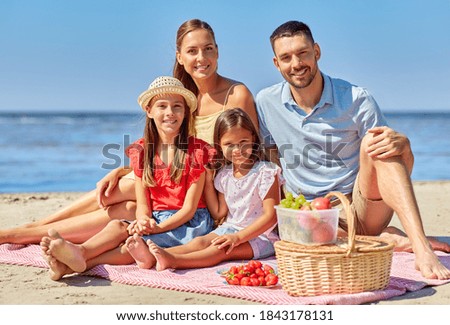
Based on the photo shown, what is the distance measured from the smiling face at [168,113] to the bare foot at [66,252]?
106 cm

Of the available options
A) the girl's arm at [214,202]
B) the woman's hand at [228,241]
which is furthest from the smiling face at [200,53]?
the woman's hand at [228,241]

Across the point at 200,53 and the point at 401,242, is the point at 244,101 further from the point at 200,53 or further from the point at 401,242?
the point at 401,242

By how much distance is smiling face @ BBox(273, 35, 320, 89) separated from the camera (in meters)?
4.98

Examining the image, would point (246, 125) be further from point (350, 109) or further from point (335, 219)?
point (335, 219)

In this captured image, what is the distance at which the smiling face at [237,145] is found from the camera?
4.82m

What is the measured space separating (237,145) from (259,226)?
0.58 meters

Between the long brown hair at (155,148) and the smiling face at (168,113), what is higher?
the smiling face at (168,113)

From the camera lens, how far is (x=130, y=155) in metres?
5.05

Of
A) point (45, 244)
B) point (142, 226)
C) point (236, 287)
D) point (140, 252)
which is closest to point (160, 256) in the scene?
point (140, 252)

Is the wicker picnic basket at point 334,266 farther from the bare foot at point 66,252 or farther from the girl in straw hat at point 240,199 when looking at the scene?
the bare foot at point 66,252

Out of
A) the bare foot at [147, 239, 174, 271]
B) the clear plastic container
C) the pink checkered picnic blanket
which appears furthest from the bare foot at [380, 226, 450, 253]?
the bare foot at [147, 239, 174, 271]

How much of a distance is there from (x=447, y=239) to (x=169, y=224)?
7.90ft

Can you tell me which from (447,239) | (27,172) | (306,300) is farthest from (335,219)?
(27,172)

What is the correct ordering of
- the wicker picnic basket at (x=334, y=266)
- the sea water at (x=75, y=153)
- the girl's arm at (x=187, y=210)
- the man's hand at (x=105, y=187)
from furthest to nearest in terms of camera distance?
the sea water at (x=75, y=153) → the man's hand at (x=105, y=187) → the girl's arm at (x=187, y=210) → the wicker picnic basket at (x=334, y=266)
